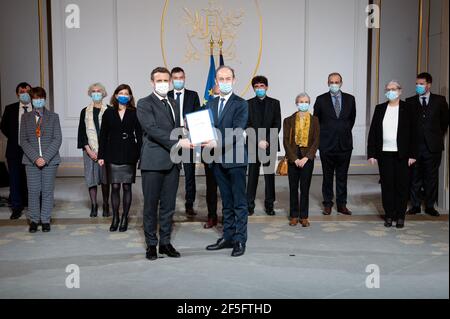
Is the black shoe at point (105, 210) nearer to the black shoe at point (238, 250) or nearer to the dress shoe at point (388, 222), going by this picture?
the black shoe at point (238, 250)

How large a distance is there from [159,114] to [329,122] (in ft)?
8.61

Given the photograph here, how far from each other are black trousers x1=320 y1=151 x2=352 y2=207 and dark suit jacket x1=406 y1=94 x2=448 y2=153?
34.4 inches

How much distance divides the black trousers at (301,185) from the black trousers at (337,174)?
686 mm

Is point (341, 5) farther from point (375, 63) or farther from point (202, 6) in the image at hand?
point (202, 6)

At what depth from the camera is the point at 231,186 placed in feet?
16.9

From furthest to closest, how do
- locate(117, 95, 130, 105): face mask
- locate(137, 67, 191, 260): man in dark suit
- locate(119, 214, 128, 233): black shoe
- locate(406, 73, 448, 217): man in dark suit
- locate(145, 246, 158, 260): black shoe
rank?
1. locate(406, 73, 448, 217): man in dark suit
2. locate(119, 214, 128, 233): black shoe
3. locate(117, 95, 130, 105): face mask
4. locate(145, 246, 158, 260): black shoe
5. locate(137, 67, 191, 260): man in dark suit

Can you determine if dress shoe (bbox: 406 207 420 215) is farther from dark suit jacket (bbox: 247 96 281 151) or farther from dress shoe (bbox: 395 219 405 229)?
dark suit jacket (bbox: 247 96 281 151)

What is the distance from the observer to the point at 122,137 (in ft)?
18.8

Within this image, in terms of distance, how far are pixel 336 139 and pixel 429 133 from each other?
1.04 metres

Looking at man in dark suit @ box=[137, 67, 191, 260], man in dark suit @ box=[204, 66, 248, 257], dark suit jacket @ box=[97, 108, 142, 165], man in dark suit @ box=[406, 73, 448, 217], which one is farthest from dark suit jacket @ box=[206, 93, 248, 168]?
man in dark suit @ box=[406, 73, 448, 217]

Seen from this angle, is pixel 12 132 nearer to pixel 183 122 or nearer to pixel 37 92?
pixel 37 92

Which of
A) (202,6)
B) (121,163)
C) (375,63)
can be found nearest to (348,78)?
(375,63)

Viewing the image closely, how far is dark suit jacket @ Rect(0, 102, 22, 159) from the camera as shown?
652cm

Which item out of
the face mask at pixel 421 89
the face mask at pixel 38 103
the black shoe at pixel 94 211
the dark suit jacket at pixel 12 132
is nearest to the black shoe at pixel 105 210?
the black shoe at pixel 94 211
